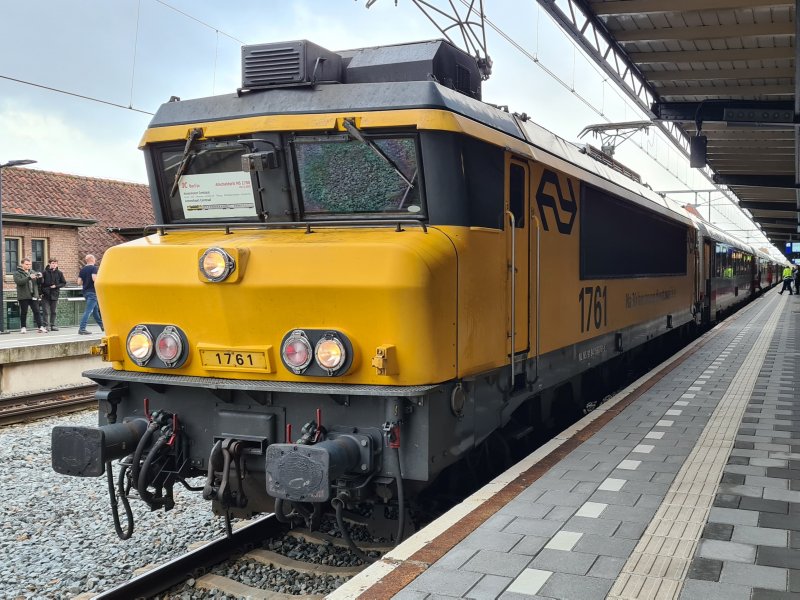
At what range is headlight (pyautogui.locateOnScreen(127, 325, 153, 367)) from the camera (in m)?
5.20

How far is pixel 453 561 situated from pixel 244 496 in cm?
167

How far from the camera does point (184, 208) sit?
5.67 meters

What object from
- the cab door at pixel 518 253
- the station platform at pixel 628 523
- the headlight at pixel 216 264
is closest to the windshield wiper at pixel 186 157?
the headlight at pixel 216 264

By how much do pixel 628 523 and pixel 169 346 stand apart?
10.1 ft

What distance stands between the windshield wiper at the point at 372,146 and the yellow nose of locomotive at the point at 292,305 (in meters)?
0.38

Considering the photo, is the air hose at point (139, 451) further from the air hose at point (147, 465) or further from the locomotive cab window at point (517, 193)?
the locomotive cab window at point (517, 193)

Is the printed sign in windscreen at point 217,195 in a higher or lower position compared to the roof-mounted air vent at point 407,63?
lower

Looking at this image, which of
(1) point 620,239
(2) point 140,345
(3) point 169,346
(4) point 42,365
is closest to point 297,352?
(3) point 169,346

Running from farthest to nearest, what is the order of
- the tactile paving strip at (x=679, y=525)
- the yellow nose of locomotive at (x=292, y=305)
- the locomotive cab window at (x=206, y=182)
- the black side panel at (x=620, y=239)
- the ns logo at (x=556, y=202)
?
the black side panel at (x=620, y=239)
the ns logo at (x=556, y=202)
the locomotive cab window at (x=206, y=182)
the yellow nose of locomotive at (x=292, y=305)
the tactile paving strip at (x=679, y=525)

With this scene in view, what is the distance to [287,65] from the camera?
17.4 ft

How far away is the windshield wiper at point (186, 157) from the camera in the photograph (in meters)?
5.36

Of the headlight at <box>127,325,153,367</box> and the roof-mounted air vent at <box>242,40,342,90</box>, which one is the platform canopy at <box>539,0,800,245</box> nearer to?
the roof-mounted air vent at <box>242,40,342,90</box>

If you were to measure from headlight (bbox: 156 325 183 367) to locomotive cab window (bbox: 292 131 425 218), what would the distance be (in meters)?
1.17

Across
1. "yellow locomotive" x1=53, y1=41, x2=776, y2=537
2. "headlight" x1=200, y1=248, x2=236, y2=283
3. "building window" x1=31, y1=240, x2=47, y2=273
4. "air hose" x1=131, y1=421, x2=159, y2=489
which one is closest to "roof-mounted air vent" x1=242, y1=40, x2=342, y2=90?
"yellow locomotive" x1=53, y1=41, x2=776, y2=537
